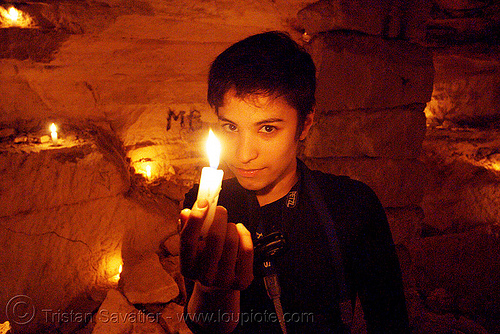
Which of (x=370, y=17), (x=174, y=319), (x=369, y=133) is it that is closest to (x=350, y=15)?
(x=370, y=17)

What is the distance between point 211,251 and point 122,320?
10.8 feet

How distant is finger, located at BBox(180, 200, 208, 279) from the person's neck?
76 cm

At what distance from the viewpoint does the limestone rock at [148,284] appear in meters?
3.76

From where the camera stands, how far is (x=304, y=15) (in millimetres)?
→ 2363

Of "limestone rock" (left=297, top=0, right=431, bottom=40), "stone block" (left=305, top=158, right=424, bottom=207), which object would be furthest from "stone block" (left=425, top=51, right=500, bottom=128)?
"stone block" (left=305, top=158, right=424, bottom=207)

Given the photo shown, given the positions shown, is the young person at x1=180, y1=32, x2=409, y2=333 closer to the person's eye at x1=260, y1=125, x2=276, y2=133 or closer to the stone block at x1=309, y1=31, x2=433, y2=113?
the person's eye at x1=260, y1=125, x2=276, y2=133

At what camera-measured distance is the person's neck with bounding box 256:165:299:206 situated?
163 centimetres

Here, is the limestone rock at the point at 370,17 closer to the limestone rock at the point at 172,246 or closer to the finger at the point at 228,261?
the finger at the point at 228,261

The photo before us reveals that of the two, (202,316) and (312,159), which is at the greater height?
(312,159)

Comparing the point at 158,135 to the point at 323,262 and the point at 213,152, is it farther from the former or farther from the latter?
the point at 213,152

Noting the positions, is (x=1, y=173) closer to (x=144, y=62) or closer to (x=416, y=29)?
(x=144, y=62)

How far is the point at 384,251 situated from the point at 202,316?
3.35 feet

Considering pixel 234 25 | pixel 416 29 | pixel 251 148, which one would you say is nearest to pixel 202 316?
pixel 251 148

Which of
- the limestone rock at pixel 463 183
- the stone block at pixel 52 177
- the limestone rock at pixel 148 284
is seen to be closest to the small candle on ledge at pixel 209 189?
the limestone rock at pixel 148 284
